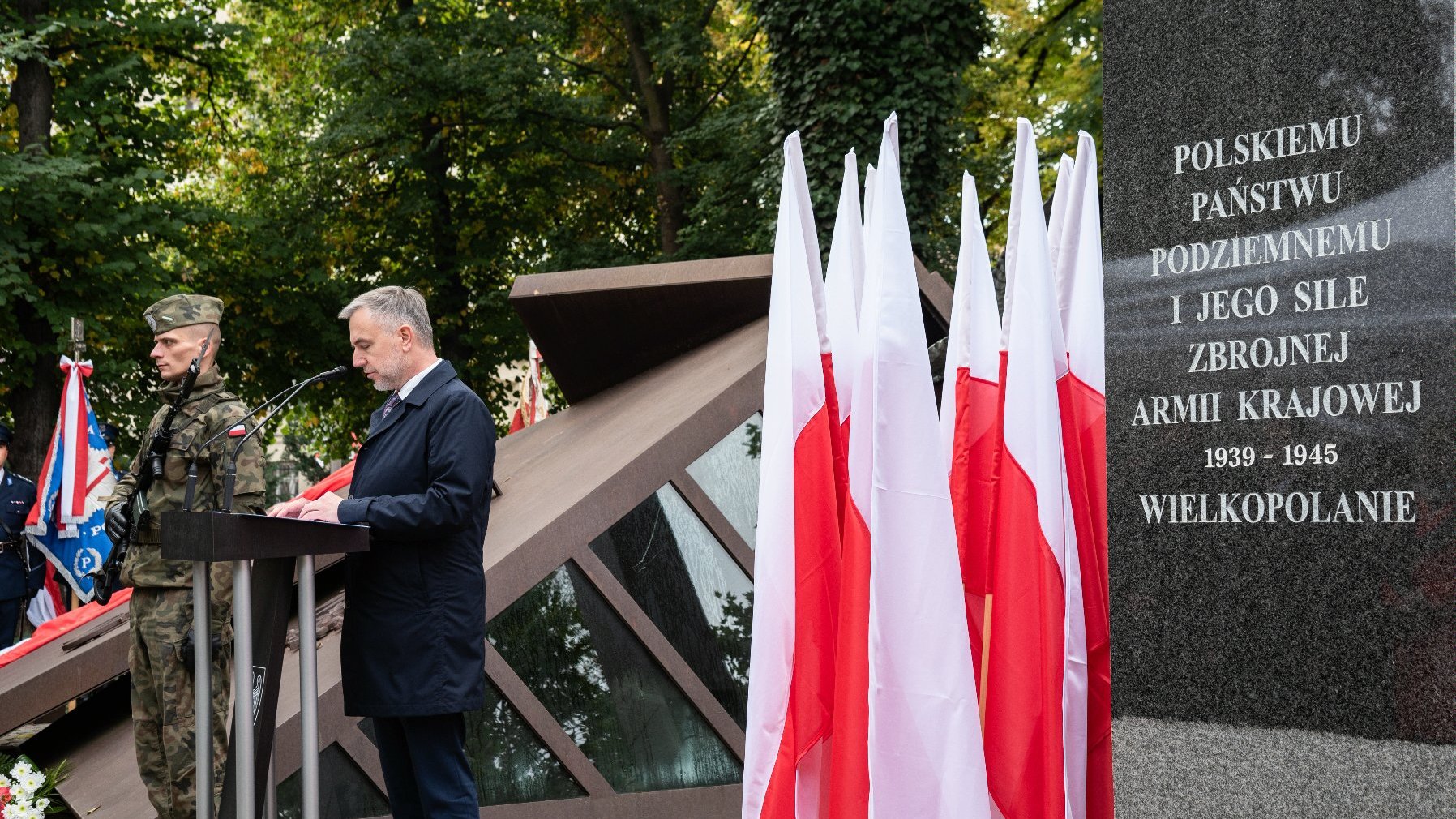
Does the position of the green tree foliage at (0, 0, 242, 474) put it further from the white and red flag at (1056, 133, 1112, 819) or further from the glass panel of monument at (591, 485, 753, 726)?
the white and red flag at (1056, 133, 1112, 819)

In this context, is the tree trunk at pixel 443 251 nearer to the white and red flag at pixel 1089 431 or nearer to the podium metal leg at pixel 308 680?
the white and red flag at pixel 1089 431

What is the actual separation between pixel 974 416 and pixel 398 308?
1.81 meters

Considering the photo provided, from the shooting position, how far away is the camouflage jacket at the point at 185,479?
448 cm

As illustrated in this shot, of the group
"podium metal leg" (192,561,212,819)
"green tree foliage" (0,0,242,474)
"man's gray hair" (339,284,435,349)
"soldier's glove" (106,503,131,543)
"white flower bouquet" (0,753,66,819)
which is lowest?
"white flower bouquet" (0,753,66,819)

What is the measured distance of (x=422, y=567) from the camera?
→ 375cm

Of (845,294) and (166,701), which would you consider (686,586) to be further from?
(166,701)

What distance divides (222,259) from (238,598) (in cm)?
1654

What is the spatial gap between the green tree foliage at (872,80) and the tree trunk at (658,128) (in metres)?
5.57

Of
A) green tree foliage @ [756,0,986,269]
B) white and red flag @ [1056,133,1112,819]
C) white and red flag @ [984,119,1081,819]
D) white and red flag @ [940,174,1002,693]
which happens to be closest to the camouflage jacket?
white and red flag @ [940,174,1002,693]

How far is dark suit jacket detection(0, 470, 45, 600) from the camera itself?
971 cm

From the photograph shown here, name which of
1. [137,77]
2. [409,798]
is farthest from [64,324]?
[409,798]

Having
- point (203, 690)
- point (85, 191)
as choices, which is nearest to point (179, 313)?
point (203, 690)

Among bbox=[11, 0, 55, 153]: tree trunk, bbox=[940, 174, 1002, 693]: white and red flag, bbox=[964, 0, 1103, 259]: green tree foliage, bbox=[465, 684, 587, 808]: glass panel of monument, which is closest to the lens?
bbox=[940, 174, 1002, 693]: white and red flag

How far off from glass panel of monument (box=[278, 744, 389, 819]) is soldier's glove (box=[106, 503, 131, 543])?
104 centimetres
